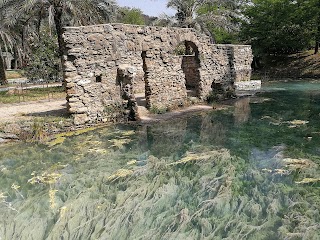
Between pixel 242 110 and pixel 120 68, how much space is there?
4.86 meters

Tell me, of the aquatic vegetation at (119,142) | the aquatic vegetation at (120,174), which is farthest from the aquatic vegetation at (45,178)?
the aquatic vegetation at (119,142)

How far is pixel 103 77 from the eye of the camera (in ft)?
34.3

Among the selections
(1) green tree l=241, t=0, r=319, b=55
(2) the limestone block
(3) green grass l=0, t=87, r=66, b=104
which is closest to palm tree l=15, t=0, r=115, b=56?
(3) green grass l=0, t=87, r=66, b=104

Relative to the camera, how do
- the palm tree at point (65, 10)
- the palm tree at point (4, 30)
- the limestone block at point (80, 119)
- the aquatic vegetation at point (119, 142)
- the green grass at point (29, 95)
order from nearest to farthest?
1. the aquatic vegetation at point (119, 142)
2. the limestone block at point (80, 119)
3. the green grass at point (29, 95)
4. the palm tree at point (65, 10)
5. the palm tree at point (4, 30)

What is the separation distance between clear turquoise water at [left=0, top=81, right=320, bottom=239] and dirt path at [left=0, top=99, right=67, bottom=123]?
2.03m

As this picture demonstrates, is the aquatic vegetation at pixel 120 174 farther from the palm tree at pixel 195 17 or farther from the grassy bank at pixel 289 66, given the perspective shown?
the grassy bank at pixel 289 66

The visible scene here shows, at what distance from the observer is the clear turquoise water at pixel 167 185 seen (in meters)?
4.50

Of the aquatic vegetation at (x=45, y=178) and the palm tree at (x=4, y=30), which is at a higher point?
the palm tree at (x=4, y=30)

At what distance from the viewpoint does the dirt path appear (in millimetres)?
10159

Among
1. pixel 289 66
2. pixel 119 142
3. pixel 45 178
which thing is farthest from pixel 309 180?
pixel 289 66

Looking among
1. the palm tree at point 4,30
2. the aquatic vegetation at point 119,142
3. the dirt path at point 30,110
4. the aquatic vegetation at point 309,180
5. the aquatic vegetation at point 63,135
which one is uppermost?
the palm tree at point 4,30

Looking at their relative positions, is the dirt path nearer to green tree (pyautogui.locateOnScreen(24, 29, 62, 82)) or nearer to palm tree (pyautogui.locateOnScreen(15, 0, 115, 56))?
palm tree (pyautogui.locateOnScreen(15, 0, 115, 56))

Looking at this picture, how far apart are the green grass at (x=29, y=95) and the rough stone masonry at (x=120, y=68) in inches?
176

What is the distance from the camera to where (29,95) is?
48.8 feet
